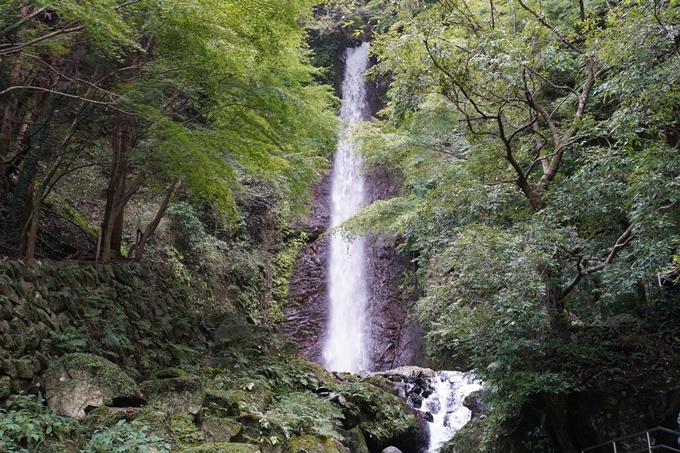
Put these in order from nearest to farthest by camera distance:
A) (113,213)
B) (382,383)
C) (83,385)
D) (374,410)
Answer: (83,385) → (113,213) → (374,410) → (382,383)

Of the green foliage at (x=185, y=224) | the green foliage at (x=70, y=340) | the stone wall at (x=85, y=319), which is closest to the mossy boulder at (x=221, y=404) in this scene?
the stone wall at (x=85, y=319)

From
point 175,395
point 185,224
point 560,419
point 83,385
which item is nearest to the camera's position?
point 83,385

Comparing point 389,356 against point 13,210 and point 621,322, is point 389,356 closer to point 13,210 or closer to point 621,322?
point 621,322

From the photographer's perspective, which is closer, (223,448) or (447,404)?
(223,448)

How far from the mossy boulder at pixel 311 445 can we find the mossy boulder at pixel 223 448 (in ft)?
4.29

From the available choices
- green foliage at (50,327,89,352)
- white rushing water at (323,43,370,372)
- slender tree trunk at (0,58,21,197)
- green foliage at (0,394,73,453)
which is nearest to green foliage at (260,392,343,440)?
green foliage at (50,327,89,352)

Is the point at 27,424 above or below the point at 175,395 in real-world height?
below

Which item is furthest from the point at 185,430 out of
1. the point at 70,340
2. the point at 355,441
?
the point at 355,441

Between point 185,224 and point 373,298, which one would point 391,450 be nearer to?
point 185,224

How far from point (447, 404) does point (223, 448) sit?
8557 millimetres

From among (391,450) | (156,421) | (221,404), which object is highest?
(221,404)

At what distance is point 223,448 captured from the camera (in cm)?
507

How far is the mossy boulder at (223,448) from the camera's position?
192 inches

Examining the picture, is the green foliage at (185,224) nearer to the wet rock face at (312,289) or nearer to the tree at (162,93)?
the tree at (162,93)
